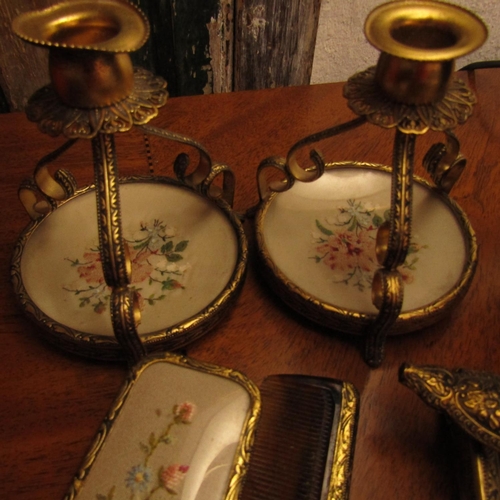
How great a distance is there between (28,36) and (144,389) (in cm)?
25

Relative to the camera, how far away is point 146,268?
59 centimetres

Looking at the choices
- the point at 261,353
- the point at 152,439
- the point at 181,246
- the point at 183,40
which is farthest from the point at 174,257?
the point at 183,40

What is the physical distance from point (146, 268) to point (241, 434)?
25 cm

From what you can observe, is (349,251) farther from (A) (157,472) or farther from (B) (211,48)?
(B) (211,48)

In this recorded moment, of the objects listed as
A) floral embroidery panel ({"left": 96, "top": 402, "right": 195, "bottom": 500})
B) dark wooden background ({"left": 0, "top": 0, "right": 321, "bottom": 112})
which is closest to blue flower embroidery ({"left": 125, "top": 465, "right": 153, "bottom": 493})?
floral embroidery panel ({"left": 96, "top": 402, "right": 195, "bottom": 500})

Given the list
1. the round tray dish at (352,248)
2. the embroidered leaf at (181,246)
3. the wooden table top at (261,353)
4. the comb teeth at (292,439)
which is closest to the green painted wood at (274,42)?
the wooden table top at (261,353)

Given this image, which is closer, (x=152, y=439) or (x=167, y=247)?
(x=152, y=439)

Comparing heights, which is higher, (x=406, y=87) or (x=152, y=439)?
(x=406, y=87)

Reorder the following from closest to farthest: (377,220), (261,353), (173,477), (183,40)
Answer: (173,477) → (261,353) → (377,220) → (183,40)

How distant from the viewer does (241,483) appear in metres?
0.36

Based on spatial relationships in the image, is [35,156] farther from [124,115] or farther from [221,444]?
[221,444]

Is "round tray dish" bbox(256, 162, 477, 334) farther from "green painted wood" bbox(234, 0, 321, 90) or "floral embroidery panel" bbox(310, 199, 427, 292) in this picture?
"green painted wood" bbox(234, 0, 321, 90)

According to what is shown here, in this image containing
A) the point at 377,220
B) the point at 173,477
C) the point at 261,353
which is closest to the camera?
the point at 173,477

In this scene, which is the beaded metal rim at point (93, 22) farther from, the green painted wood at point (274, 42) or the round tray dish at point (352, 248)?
the green painted wood at point (274, 42)
